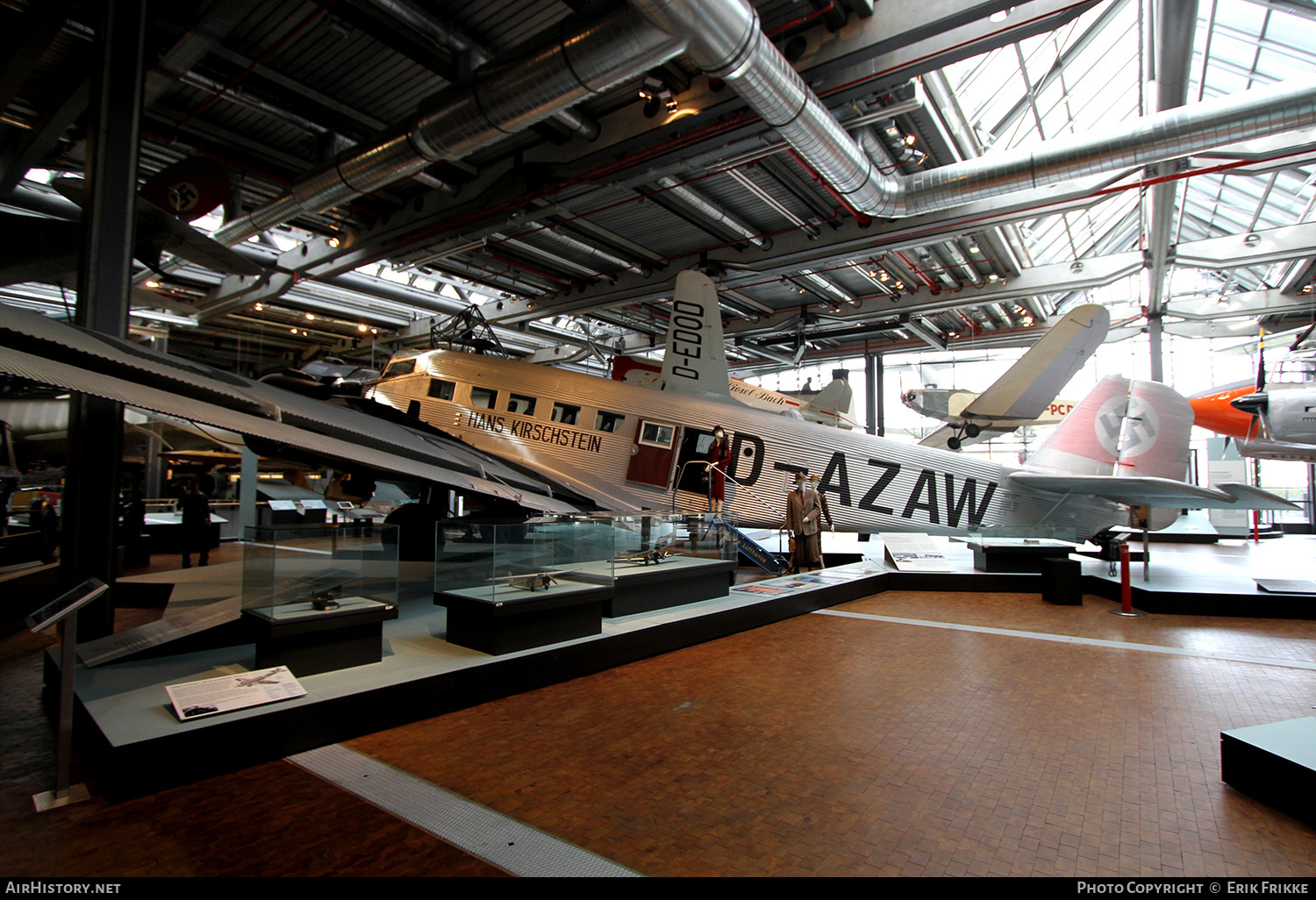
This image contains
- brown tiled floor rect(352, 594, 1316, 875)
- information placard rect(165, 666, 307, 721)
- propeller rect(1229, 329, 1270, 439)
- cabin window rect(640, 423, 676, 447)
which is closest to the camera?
brown tiled floor rect(352, 594, 1316, 875)

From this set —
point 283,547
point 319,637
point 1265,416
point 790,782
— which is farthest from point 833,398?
point 283,547

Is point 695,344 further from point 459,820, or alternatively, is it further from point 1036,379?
point 459,820

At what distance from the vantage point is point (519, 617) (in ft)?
15.2

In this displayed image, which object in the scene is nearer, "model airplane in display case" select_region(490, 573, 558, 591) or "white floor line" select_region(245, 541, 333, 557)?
"white floor line" select_region(245, 541, 333, 557)

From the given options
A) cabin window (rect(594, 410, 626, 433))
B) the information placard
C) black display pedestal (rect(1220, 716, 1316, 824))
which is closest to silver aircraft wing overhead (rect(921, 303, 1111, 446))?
cabin window (rect(594, 410, 626, 433))

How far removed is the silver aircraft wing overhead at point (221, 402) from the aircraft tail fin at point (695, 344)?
4.16m

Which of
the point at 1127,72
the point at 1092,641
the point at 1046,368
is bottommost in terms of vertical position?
the point at 1092,641

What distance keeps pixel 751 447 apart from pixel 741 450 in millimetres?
172

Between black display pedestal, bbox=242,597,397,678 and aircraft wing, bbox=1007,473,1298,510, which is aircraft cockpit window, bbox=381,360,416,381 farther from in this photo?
aircraft wing, bbox=1007,473,1298,510

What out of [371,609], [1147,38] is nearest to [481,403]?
[371,609]

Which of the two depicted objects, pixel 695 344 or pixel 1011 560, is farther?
pixel 695 344

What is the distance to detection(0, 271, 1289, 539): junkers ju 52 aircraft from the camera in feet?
29.6

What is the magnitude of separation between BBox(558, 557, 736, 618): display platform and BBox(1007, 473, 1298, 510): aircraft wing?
5988 mm

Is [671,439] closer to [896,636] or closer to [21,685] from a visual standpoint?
[896,636]
